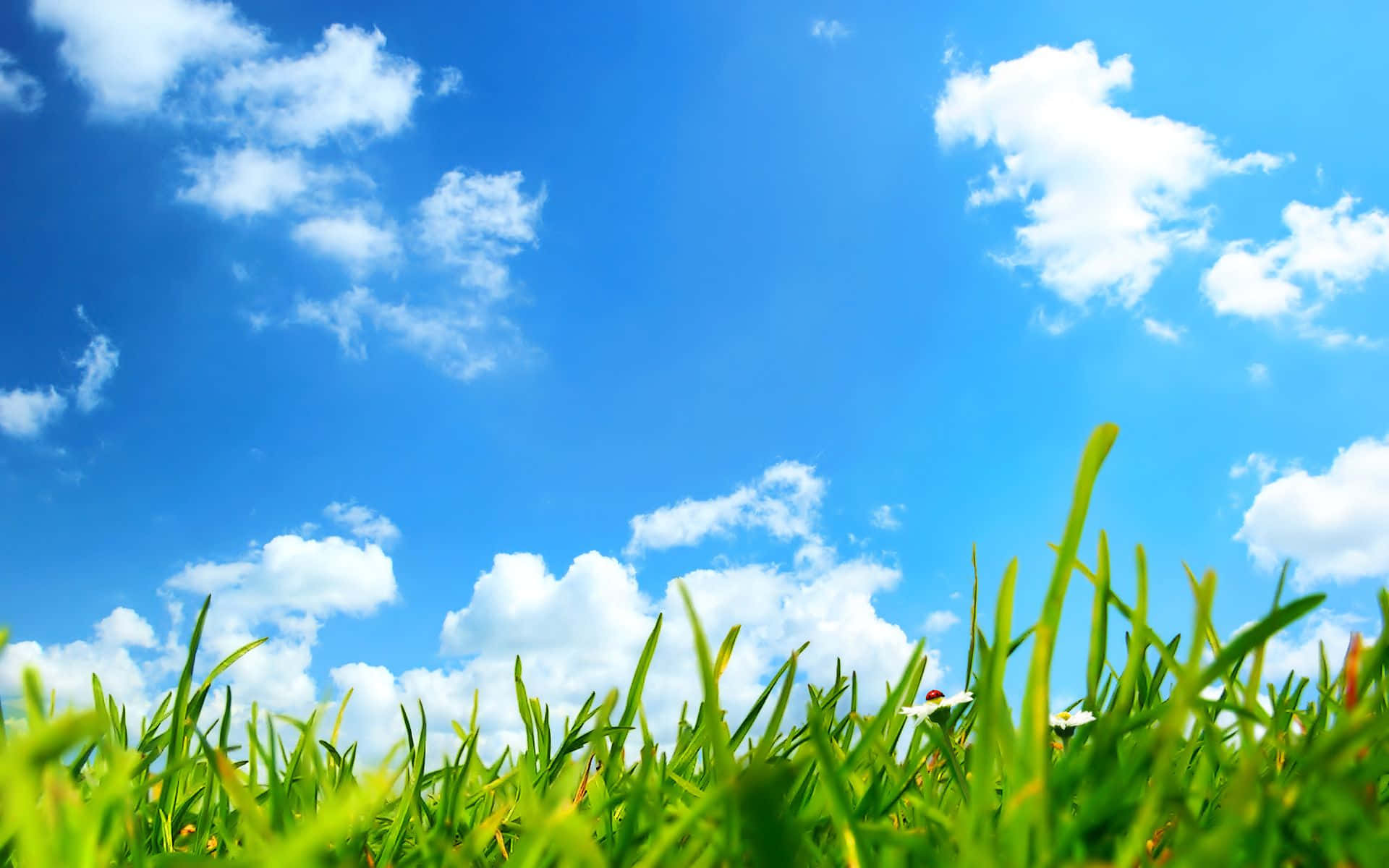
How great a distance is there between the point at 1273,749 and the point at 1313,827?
919mm

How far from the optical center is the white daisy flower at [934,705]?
6.23 feet

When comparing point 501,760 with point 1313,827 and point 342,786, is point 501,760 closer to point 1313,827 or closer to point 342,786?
point 342,786

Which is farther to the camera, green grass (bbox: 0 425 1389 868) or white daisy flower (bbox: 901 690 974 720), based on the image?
white daisy flower (bbox: 901 690 974 720)

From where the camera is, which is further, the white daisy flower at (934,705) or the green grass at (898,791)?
the white daisy flower at (934,705)

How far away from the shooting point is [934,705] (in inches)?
75.3

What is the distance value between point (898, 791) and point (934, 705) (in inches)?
13.1

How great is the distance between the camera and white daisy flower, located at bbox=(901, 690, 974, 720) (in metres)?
1.90

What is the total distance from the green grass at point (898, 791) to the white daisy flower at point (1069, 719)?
25 mm

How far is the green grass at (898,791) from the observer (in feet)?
3.01

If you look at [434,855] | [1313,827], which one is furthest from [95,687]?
[1313,827]

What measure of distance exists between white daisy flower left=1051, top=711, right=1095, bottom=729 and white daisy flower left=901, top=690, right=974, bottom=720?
0.63ft

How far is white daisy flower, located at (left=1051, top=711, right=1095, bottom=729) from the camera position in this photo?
172 centimetres

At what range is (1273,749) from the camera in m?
1.96

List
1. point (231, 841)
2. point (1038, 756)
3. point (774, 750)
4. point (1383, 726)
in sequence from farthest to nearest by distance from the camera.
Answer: point (774, 750) → point (231, 841) → point (1383, 726) → point (1038, 756)
